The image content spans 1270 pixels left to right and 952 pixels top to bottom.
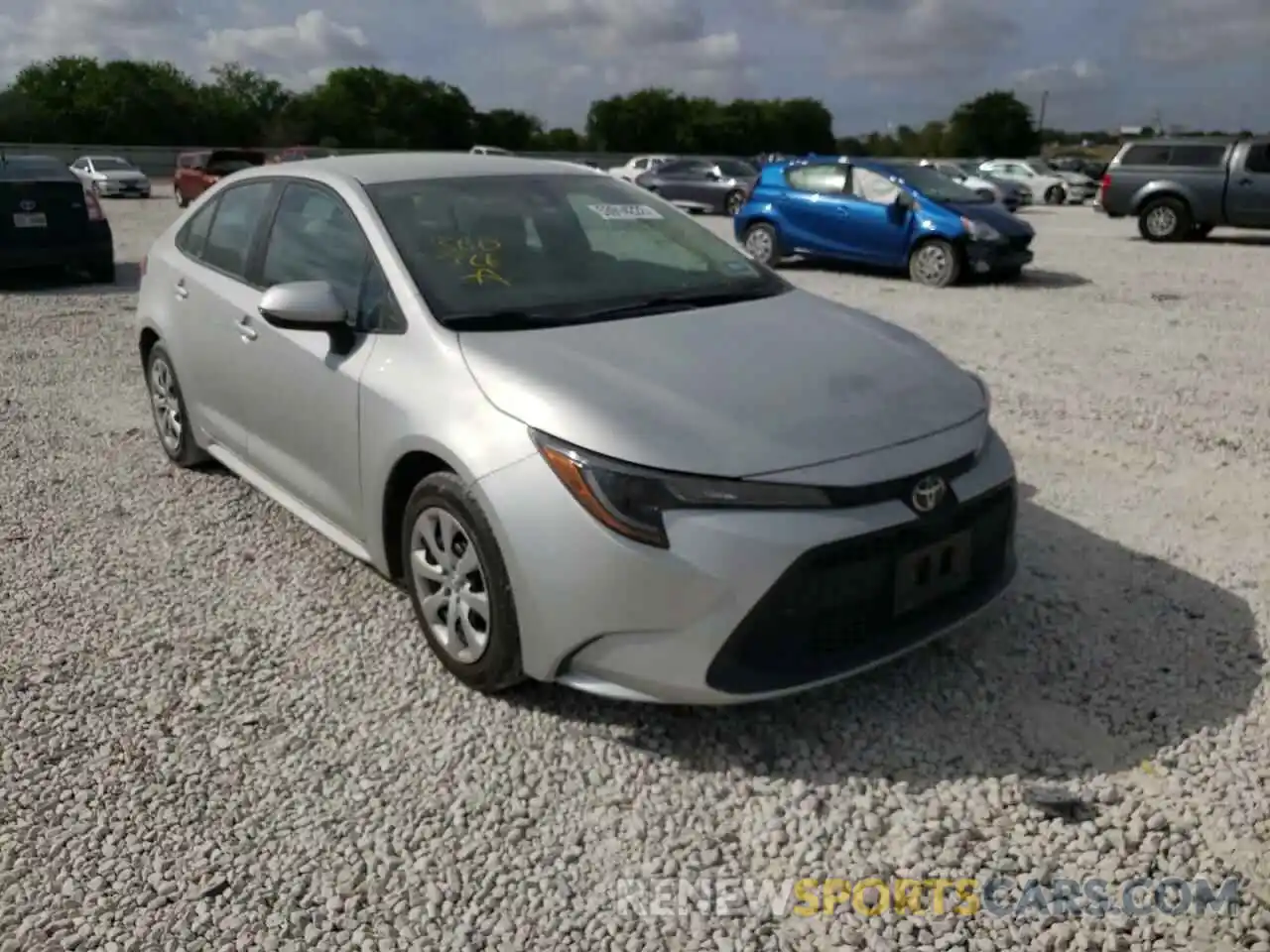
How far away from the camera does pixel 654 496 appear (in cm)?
286

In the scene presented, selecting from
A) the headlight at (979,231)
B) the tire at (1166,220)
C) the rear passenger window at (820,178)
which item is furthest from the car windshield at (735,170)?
the headlight at (979,231)

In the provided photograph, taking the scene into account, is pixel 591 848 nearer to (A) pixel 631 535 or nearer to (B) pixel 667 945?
(B) pixel 667 945

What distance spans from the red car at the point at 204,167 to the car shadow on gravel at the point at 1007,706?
Answer: 2538 cm

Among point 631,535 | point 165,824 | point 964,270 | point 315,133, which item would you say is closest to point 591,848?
point 631,535

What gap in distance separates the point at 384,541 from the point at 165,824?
1109 mm

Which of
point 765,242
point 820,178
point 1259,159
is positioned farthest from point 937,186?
point 1259,159

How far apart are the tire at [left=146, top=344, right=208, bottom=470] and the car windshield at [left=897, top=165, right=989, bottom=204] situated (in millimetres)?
9816

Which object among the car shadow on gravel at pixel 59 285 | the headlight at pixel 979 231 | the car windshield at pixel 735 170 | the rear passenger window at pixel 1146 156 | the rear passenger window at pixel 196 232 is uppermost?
the rear passenger window at pixel 1146 156

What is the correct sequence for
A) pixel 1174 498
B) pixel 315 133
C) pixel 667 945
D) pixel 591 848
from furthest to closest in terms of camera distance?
pixel 315 133
pixel 1174 498
pixel 591 848
pixel 667 945

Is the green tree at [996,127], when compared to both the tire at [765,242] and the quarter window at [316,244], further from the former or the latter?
the quarter window at [316,244]

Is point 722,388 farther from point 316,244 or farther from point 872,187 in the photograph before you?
point 872,187

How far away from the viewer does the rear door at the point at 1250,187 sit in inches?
657

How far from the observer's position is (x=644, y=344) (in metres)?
3.44

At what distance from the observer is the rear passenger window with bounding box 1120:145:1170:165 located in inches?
696
